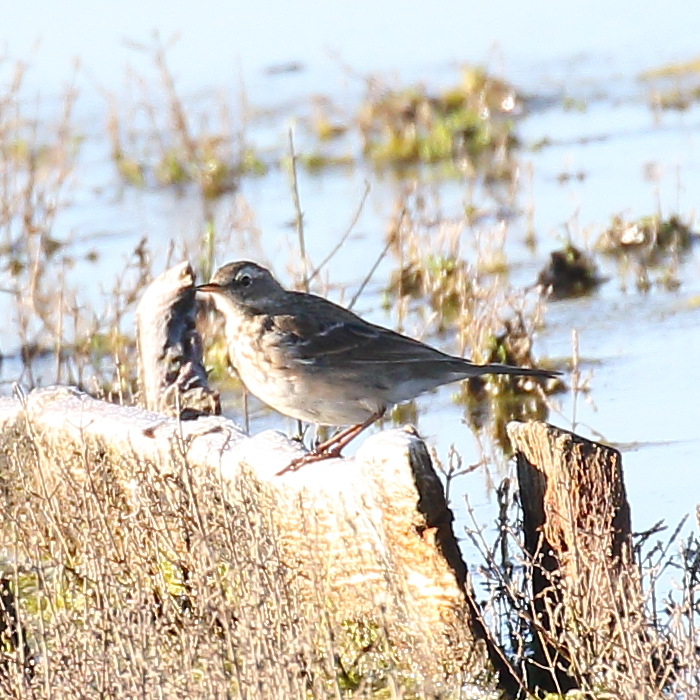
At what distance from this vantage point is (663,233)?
41.2ft

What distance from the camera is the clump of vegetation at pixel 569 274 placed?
11953 mm

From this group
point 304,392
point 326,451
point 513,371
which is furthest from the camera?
point 513,371

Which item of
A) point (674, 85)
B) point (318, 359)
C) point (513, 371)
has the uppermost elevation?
point (674, 85)

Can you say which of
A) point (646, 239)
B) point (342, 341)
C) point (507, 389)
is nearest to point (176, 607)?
point (342, 341)

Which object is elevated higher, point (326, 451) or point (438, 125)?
point (438, 125)

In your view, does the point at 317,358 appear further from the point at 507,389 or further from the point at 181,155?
the point at 181,155

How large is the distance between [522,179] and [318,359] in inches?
300

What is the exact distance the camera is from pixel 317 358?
25.5 ft

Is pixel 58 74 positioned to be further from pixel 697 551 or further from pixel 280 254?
pixel 697 551

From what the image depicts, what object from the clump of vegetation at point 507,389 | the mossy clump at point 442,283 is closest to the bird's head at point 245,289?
the clump of vegetation at point 507,389

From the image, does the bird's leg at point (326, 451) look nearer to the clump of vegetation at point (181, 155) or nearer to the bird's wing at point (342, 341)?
the bird's wing at point (342, 341)

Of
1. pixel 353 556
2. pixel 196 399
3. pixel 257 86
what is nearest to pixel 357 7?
pixel 257 86

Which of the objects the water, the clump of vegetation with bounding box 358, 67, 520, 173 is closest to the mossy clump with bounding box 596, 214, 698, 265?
the water

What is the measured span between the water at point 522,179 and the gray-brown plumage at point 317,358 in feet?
2.21
